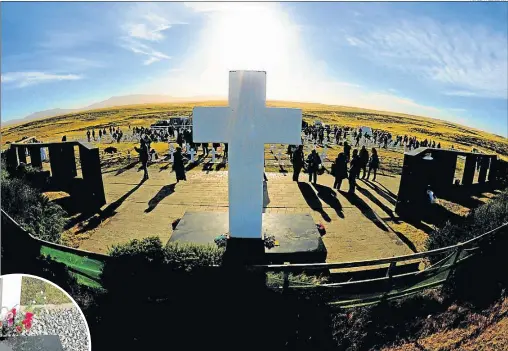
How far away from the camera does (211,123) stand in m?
4.82

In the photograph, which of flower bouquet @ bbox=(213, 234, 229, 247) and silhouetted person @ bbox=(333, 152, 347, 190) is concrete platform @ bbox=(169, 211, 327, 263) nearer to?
flower bouquet @ bbox=(213, 234, 229, 247)

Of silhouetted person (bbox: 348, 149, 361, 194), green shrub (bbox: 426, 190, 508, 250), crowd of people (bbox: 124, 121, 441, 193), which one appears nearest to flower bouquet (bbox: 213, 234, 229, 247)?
green shrub (bbox: 426, 190, 508, 250)

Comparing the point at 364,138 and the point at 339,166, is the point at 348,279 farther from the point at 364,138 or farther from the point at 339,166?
the point at 364,138

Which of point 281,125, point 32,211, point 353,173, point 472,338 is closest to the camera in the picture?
point 472,338

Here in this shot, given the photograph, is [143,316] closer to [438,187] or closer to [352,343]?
[352,343]

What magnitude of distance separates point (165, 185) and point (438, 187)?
7890mm

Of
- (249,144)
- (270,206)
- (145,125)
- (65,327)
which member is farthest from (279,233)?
(145,125)

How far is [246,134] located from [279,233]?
5.78 feet

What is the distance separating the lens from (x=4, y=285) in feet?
13.3

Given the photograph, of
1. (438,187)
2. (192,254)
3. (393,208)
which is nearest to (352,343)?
(192,254)

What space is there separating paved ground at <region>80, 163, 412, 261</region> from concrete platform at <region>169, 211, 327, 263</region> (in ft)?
2.22

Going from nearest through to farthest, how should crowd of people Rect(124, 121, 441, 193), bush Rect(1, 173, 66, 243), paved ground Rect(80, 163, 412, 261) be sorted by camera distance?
1. bush Rect(1, 173, 66, 243)
2. paved ground Rect(80, 163, 412, 261)
3. crowd of people Rect(124, 121, 441, 193)

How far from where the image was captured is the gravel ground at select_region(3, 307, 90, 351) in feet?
12.5

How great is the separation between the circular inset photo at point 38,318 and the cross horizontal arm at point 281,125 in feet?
10.9
